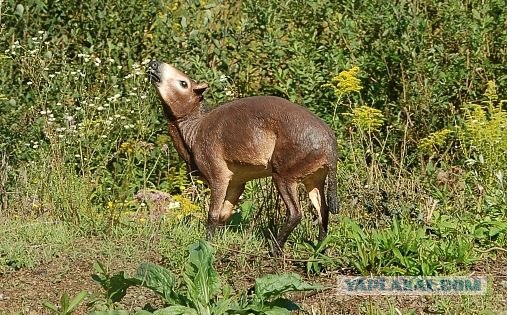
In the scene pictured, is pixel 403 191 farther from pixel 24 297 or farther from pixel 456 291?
pixel 24 297

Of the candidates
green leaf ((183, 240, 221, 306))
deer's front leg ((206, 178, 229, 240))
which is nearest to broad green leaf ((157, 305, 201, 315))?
green leaf ((183, 240, 221, 306))

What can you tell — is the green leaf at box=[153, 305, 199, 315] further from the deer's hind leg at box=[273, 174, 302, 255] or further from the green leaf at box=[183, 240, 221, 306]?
the deer's hind leg at box=[273, 174, 302, 255]

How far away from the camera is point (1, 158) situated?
9.73 meters

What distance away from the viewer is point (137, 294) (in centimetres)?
697

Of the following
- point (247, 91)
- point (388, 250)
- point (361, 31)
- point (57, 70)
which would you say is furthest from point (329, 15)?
point (388, 250)

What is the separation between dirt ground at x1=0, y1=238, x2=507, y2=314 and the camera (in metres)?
6.49

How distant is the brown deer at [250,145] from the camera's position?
709 centimetres

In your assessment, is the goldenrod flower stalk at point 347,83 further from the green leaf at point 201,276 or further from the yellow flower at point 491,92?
the green leaf at point 201,276

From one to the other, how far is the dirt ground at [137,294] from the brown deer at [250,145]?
48 cm

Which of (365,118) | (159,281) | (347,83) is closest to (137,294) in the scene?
(159,281)

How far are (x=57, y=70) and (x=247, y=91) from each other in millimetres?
1847

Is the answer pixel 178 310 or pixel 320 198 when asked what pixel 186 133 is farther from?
pixel 178 310

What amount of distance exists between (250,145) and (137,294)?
1210 millimetres

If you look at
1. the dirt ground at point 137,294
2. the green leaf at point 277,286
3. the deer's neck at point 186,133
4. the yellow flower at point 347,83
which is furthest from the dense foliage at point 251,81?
the green leaf at point 277,286
